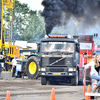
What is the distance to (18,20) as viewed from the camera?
9269 cm

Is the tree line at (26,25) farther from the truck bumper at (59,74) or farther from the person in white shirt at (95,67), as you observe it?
the person in white shirt at (95,67)

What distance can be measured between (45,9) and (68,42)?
15392mm

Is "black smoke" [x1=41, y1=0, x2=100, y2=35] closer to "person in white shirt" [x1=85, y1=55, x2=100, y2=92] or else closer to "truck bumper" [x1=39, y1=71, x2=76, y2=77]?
"truck bumper" [x1=39, y1=71, x2=76, y2=77]

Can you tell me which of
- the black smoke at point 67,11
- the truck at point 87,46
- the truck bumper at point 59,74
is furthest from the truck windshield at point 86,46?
the truck bumper at point 59,74

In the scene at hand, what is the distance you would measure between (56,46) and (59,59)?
2.64 ft

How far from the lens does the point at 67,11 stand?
37.7 m

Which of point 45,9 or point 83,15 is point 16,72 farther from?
point 83,15

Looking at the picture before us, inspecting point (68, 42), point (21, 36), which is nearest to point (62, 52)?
point (68, 42)

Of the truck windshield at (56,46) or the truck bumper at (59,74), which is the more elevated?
the truck windshield at (56,46)

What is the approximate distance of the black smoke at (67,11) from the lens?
3356 centimetres

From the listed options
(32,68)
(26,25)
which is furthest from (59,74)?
(26,25)

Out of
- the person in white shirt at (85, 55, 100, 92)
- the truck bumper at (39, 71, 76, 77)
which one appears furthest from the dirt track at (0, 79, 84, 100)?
the truck bumper at (39, 71, 76, 77)

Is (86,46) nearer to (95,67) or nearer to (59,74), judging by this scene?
(59,74)

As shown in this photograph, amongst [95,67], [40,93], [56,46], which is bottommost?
[40,93]
